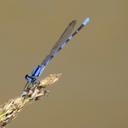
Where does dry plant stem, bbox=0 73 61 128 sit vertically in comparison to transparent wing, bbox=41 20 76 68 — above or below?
below

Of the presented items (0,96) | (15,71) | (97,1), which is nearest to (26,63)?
(15,71)

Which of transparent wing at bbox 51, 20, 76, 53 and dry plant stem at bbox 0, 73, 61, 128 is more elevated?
transparent wing at bbox 51, 20, 76, 53

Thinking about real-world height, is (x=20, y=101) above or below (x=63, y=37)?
below

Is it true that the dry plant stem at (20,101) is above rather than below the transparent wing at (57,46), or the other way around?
below

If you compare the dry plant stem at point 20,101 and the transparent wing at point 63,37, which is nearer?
the dry plant stem at point 20,101

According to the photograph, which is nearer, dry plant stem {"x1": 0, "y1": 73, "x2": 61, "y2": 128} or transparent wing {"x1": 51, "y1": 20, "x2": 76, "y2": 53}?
dry plant stem {"x1": 0, "y1": 73, "x2": 61, "y2": 128}

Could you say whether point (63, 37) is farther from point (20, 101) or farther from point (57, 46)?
point (20, 101)

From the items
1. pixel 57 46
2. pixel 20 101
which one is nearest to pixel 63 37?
pixel 57 46

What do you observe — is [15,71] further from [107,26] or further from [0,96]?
[107,26]
